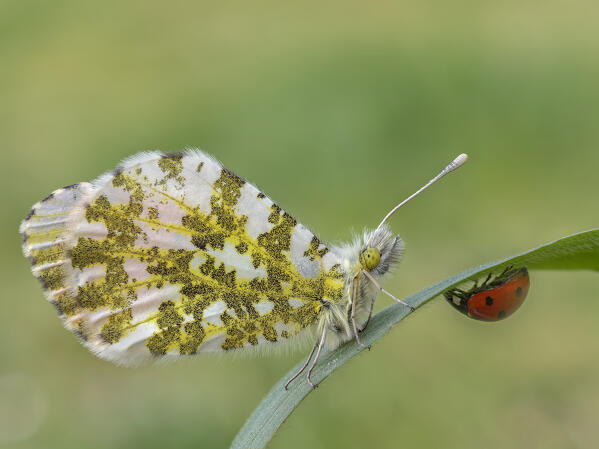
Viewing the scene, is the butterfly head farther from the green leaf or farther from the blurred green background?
the blurred green background

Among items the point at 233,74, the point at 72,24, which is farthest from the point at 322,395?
the point at 72,24

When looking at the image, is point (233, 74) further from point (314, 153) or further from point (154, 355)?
point (154, 355)

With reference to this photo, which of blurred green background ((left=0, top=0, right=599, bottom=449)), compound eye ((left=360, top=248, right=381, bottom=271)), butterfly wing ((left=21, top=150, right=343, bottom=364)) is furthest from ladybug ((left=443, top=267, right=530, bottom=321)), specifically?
blurred green background ((left=0, top=0, right=599, bottom=449))

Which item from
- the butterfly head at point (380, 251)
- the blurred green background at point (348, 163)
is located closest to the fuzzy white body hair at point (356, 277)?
the butterfly head at point (380, 251)

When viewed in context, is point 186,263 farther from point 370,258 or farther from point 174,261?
point 370,258

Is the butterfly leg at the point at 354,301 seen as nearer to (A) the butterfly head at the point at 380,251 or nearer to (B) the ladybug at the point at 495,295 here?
(A) the butterfly head at the point at 380,251
